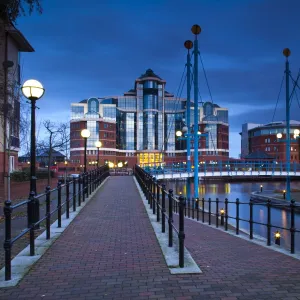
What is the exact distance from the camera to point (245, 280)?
4.68 meters

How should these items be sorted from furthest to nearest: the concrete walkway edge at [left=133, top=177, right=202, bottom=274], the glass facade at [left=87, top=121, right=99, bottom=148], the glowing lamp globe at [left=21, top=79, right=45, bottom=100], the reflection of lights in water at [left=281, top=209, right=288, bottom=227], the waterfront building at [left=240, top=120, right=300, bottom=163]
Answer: the waterfront building at [left=240, top=120, right=300, bottom=163] < the glass facade at [left=87, top=121, right=99, bottom=148] < the reflection of lights in water at [left=281, top=209, right=288, bottom=227] < the glowing lamp globe at [left=21, top=79, right=45, bottom=100] < the concrete walkway edge at [left=133, top=177, right=202, bottom=274]

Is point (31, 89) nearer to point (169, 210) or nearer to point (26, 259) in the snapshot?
point (26, 259)

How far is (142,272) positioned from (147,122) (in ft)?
309

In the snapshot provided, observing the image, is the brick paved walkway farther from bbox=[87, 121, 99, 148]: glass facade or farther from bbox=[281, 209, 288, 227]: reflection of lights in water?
bbox=[87, 121, 99, 148]: glass facade

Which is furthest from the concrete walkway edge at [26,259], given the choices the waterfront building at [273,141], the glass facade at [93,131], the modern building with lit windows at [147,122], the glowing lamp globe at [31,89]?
the waterfront building at [273,141]

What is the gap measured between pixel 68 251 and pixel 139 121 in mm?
93503

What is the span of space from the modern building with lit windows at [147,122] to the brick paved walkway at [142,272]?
283 feet

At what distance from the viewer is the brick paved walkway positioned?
4188mm

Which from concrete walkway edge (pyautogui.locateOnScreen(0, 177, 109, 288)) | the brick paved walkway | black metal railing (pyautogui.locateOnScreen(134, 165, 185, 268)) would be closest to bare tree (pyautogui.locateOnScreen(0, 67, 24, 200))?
concrete walkway edge (pyautogui.locateOnScreen(0, 177, 109, 288))

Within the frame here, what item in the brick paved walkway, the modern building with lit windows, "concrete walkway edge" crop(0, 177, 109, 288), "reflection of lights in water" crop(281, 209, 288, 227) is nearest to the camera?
the brick paved walkway

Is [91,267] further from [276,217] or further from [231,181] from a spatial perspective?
[231,181]

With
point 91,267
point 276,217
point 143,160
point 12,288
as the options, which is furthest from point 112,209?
point 143,160

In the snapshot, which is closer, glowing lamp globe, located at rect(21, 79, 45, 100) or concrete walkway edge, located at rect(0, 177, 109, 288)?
concrete walkway edge, located at rect(0, 177, 109, 288)

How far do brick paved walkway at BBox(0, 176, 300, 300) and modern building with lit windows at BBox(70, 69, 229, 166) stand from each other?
86.2 m
